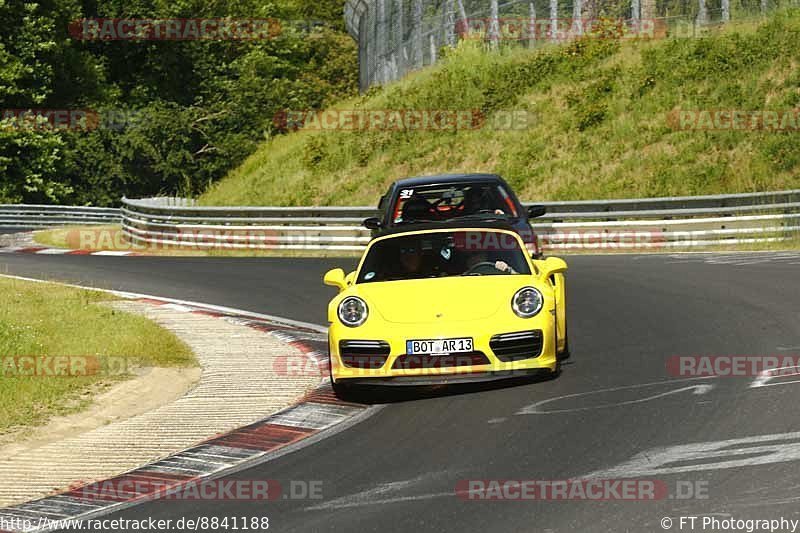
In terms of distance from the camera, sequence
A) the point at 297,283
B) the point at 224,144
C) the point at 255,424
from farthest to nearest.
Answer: the point at 224,144, the point at 297,283, the point at 255,424

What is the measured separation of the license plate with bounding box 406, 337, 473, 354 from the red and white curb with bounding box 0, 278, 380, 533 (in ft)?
1.95

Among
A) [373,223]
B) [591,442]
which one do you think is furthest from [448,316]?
[373,223]

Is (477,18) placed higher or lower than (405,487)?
higher

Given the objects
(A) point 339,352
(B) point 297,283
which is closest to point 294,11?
(B) point 297,283

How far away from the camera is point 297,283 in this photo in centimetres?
2047

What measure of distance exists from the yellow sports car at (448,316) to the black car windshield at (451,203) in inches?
139

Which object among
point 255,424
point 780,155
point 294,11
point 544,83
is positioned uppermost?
point 294,11

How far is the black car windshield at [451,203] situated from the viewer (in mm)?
15023

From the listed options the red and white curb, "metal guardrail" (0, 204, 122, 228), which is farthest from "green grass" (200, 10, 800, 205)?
the red and white curb

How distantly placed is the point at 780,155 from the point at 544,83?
10.1m

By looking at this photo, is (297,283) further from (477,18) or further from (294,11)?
(294,11)

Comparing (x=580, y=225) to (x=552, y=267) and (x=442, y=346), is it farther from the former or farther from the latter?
(x=442, y=346)

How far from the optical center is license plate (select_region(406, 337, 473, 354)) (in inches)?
395

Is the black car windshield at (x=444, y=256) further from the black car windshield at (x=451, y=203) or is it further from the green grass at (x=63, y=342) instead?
the black car windshield at (x=451, y=203)
